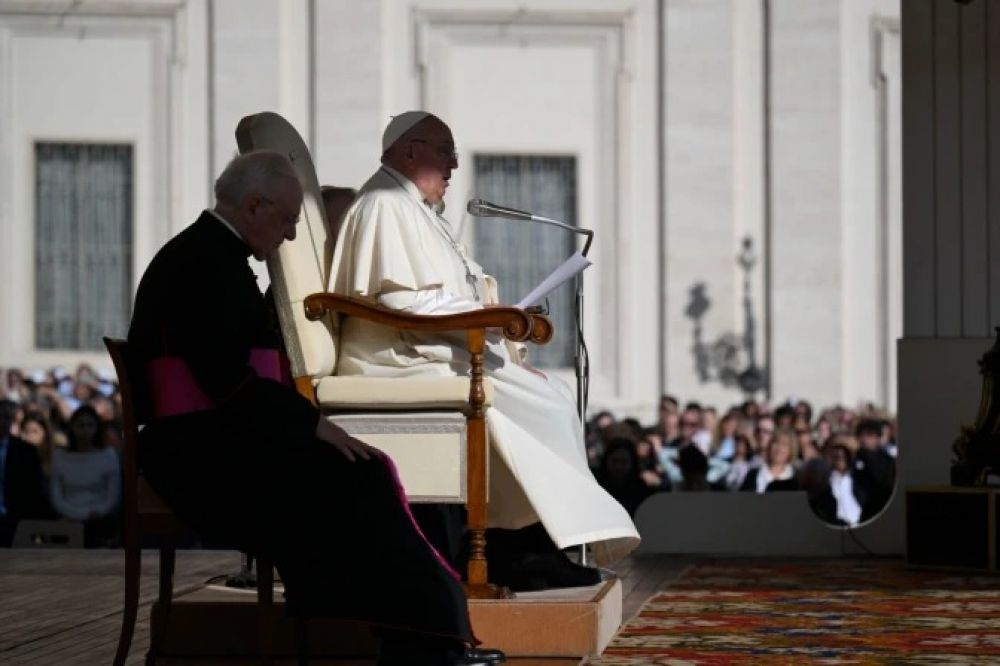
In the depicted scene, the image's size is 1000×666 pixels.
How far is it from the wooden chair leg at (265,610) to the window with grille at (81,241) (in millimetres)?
20285

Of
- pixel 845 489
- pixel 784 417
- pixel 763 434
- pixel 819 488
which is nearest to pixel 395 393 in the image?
pixel 819 488

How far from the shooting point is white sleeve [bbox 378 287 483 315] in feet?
22.8

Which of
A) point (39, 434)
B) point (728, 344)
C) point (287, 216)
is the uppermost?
point (287, 216)

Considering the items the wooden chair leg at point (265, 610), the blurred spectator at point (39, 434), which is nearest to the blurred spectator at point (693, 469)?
the blurred spectator at point (39, 434)

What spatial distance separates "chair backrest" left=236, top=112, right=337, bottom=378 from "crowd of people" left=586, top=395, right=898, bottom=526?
19.3ft

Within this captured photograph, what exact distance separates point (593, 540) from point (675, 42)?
1886 cm

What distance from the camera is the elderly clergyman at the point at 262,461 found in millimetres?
5391

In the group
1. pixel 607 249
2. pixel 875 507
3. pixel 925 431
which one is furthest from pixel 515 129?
pixel 925 431

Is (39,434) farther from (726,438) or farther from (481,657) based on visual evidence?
(481,657)

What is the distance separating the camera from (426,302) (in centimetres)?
699

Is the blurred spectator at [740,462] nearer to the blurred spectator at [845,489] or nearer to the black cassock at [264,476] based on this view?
the blurred spectator at [845,489]

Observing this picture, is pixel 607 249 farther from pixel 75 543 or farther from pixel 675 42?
pixel 75 543

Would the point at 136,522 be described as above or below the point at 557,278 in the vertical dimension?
below

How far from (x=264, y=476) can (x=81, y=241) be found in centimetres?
2080
